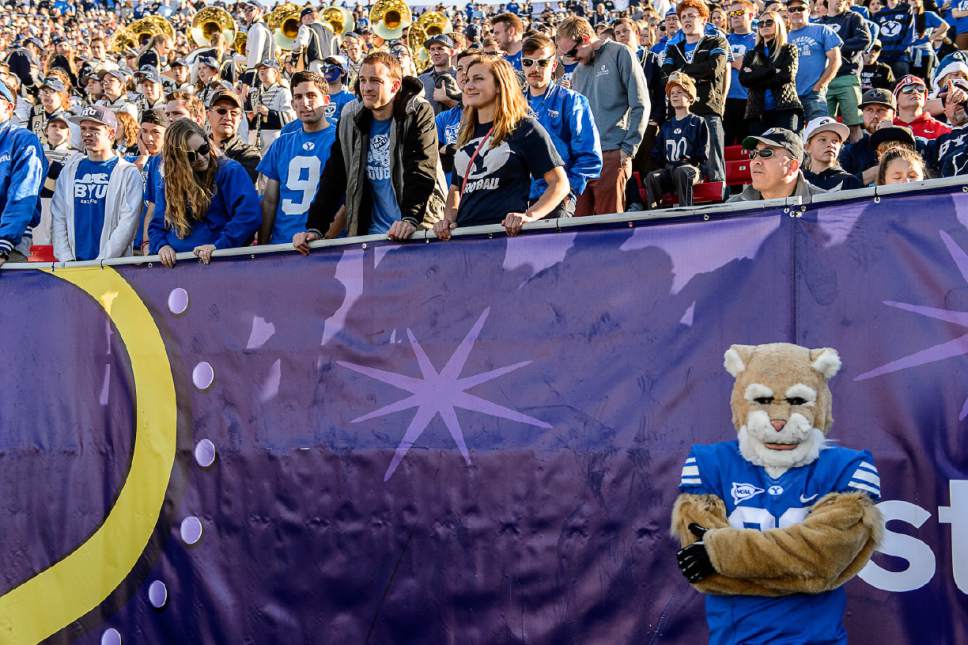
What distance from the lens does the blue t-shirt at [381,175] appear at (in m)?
5.71

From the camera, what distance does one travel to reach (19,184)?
6.50 m

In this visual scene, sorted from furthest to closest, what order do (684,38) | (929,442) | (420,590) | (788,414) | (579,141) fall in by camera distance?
(684,38)
(579,141)
(420,590)
(929,442)
(788,414)

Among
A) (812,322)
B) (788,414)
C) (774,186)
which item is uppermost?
(774,186)

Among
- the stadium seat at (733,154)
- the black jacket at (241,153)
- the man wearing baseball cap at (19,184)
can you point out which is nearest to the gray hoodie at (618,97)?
the stadium seat at (733,154)

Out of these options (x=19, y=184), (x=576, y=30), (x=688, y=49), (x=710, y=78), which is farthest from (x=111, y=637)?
(x=688, y=49)

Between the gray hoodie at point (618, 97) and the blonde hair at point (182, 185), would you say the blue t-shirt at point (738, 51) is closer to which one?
the gray hoodie at point (618, 97)

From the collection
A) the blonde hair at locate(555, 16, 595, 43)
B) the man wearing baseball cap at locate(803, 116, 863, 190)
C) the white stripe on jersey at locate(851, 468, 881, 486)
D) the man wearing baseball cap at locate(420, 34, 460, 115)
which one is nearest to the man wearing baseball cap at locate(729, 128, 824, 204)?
the man wearing baseball cap at locate(803, 116, 863, 190)

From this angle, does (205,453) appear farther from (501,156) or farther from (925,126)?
(925,126)

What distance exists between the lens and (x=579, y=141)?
6.05m

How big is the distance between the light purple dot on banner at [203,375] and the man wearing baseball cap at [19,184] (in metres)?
1.78

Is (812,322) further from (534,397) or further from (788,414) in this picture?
(534,397)

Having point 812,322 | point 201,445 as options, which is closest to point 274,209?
point 201,445

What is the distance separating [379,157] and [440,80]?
4.00 m

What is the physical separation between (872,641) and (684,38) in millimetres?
7560
